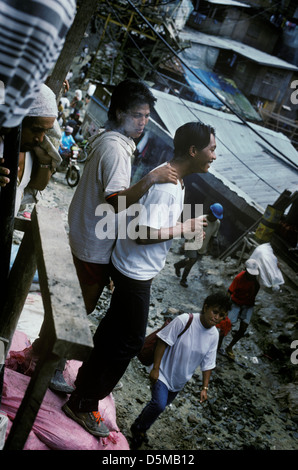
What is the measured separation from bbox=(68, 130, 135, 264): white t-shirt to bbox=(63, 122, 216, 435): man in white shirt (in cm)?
11

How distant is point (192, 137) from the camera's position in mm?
2650

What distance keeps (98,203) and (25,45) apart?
5.57 ft

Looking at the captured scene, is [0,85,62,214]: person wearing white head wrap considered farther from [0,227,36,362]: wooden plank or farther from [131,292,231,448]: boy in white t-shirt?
[131,292,231,448]: boy in white t-shirt

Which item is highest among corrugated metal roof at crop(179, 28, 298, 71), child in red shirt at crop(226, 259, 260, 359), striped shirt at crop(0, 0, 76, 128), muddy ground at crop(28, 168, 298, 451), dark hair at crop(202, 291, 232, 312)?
corrugated metal roof at crop(179, 28, 298, 71)

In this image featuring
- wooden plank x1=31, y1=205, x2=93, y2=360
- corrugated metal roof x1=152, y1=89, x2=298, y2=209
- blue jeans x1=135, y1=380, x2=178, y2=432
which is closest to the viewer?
wooden plank x1=31, y1=205, x2=93, y2=360

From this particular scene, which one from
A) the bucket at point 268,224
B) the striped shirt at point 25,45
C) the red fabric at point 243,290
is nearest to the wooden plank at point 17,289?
the striped shirt at point 25,45

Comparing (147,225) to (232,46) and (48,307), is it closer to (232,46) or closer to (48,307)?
(48,307)

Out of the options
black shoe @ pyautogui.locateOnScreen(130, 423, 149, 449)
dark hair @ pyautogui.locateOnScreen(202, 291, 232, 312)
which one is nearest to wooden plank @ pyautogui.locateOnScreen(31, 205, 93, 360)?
dark hair @ pyautogui.locateOnScreen(202, 291, 232, 312)

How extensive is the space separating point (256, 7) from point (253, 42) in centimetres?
289

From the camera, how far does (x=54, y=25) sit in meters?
1.02

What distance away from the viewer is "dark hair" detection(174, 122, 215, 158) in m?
2.65

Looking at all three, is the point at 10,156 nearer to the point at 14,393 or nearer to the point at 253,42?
the point at 14,393

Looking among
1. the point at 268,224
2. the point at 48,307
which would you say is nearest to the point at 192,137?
the point at 48,307
